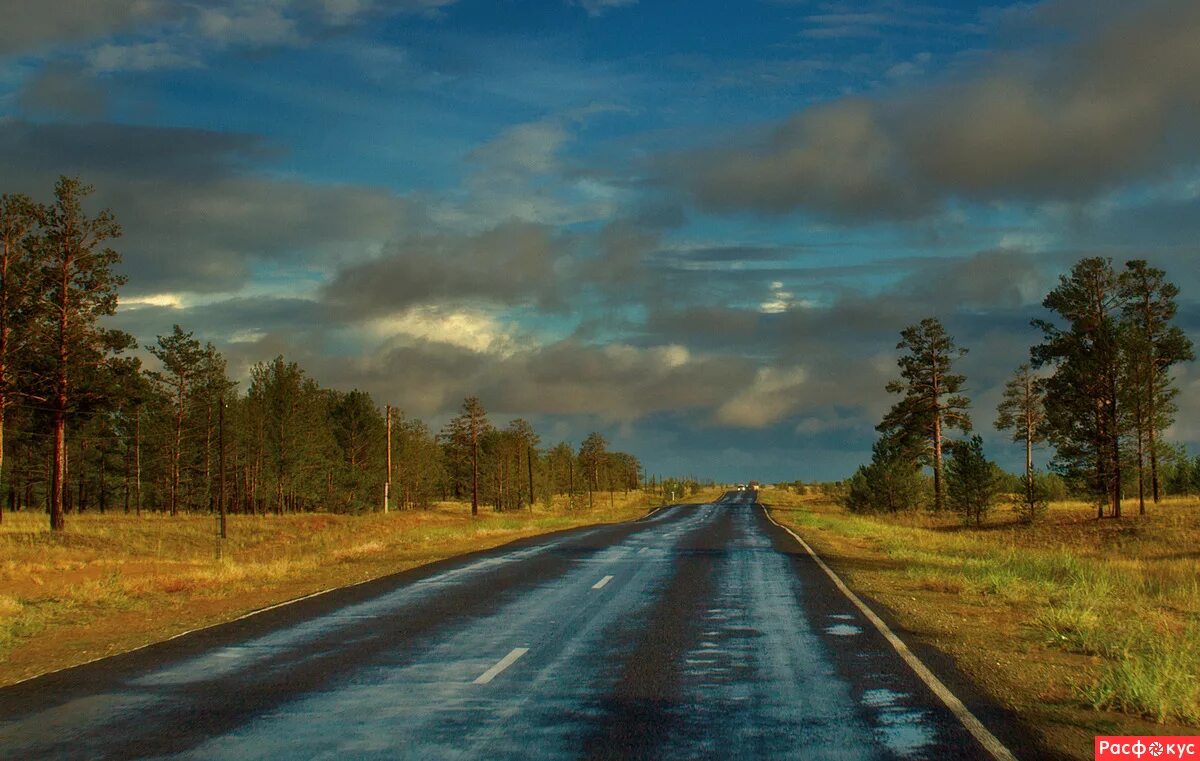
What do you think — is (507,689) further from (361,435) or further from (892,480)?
(361,435)

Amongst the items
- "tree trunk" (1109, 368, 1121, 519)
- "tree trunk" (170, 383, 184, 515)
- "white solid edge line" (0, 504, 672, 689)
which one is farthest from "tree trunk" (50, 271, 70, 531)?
"tree trunk" (1109, 368, 1121, 519)

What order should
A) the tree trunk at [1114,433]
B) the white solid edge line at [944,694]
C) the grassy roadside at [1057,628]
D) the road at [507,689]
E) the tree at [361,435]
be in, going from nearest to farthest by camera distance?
the white solid edge line at [944,694]
the road at [507,689]
the grassy roadside at [1057,628]
the tree trunk at [1114,433]
the tree at [361,435]

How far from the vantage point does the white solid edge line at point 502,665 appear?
841cm

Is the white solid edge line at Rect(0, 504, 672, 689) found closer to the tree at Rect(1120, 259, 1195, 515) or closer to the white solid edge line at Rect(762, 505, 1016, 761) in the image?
the white solid edge line at Rect(762, 505, 1016, 761)

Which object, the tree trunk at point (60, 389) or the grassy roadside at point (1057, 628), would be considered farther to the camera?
the tree trunk at point (60, 389)

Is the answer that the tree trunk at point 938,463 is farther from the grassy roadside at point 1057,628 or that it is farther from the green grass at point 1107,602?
the grassy roadside at point 1057,628

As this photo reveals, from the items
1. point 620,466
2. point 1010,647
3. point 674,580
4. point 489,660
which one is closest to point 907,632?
point 1010,647

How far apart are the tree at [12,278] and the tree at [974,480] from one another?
48110 millimetres

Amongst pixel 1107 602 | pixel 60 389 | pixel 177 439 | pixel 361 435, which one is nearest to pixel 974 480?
pixel 1107 602

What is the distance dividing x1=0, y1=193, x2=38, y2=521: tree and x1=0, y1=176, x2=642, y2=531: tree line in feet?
0.19

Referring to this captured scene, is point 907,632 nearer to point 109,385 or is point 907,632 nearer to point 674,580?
point 674,580

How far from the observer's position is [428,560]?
79.9 feet

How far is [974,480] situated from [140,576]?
144 feet

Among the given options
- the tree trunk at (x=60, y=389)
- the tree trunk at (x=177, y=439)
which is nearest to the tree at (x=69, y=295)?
the tree trunk at (x=60, y=389)
